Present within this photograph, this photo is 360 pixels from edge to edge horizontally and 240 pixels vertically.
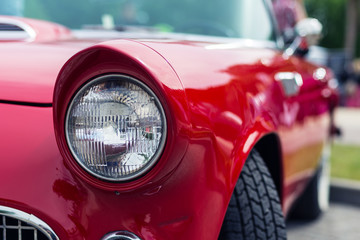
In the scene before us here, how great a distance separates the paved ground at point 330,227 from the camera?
328 centimetres

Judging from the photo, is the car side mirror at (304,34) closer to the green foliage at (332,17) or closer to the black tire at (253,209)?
the black tire at (253,209)

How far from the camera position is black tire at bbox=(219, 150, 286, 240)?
1575 mm

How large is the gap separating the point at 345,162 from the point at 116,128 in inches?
177

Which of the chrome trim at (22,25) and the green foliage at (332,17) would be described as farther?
the green foliage at (332,17)

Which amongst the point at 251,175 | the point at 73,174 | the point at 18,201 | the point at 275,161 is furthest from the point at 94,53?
the point at 275,161

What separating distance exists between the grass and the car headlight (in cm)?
367

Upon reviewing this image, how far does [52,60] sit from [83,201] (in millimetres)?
504

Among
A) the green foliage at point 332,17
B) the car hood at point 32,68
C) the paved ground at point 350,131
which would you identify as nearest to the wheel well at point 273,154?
the car hood at point 32,68

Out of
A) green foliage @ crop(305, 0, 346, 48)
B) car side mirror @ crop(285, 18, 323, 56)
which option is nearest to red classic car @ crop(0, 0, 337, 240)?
car side mirror @ crop(285, 18, 323, 56)

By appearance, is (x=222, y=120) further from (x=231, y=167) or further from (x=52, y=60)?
(x=52, y=60)

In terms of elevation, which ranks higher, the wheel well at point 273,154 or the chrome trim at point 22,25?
the chrome trim at point 22,25

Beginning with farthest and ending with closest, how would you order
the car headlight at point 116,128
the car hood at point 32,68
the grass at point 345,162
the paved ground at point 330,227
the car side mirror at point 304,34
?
the grass at point 345,162
the paved ground at point 330,227
the car side mirror at point 304,34
the car hood at point 32,68
the car headlight at point 116,128

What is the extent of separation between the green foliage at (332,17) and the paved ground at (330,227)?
103 ft

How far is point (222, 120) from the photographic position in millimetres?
1425
